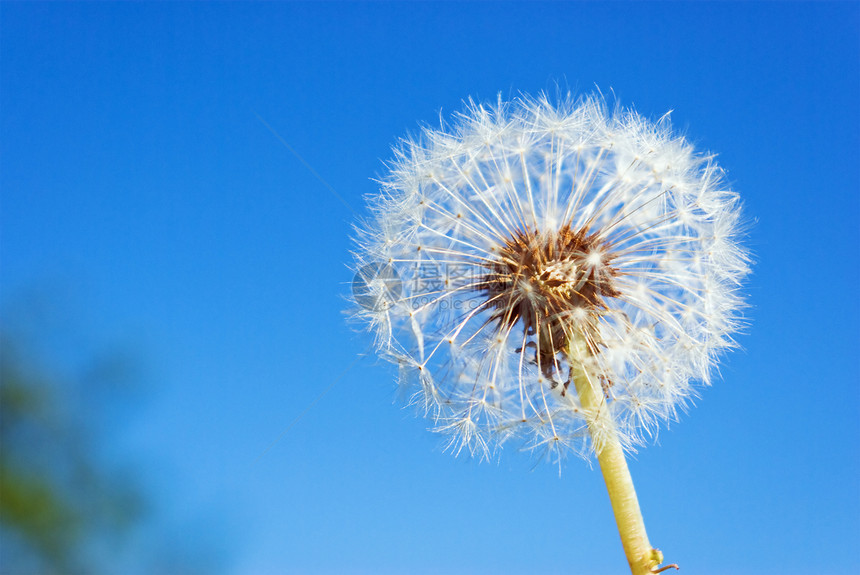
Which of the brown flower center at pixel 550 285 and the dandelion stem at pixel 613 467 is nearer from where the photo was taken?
the dandelion stem at pixel 613 467

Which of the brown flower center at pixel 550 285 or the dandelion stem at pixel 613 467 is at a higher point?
the brown flower center at pixel 550 285

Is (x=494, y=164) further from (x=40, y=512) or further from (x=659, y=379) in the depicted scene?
(x=40, y=512)

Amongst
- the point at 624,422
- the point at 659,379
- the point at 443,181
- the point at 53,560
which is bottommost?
the point at 53,560

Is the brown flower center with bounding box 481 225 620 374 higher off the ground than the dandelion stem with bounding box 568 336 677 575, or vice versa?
the brown flower center with bounding box 481 225 620 374

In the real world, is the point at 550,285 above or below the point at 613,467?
above

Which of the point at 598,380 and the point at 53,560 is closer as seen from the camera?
the point at 53,560

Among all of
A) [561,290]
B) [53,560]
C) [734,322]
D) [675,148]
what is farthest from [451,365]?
[53,560]

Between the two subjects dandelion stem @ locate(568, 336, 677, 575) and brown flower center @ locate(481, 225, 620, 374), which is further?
brown flower center @ locate(481, 225, 620, 374)

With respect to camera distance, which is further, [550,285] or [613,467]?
[550,285]
